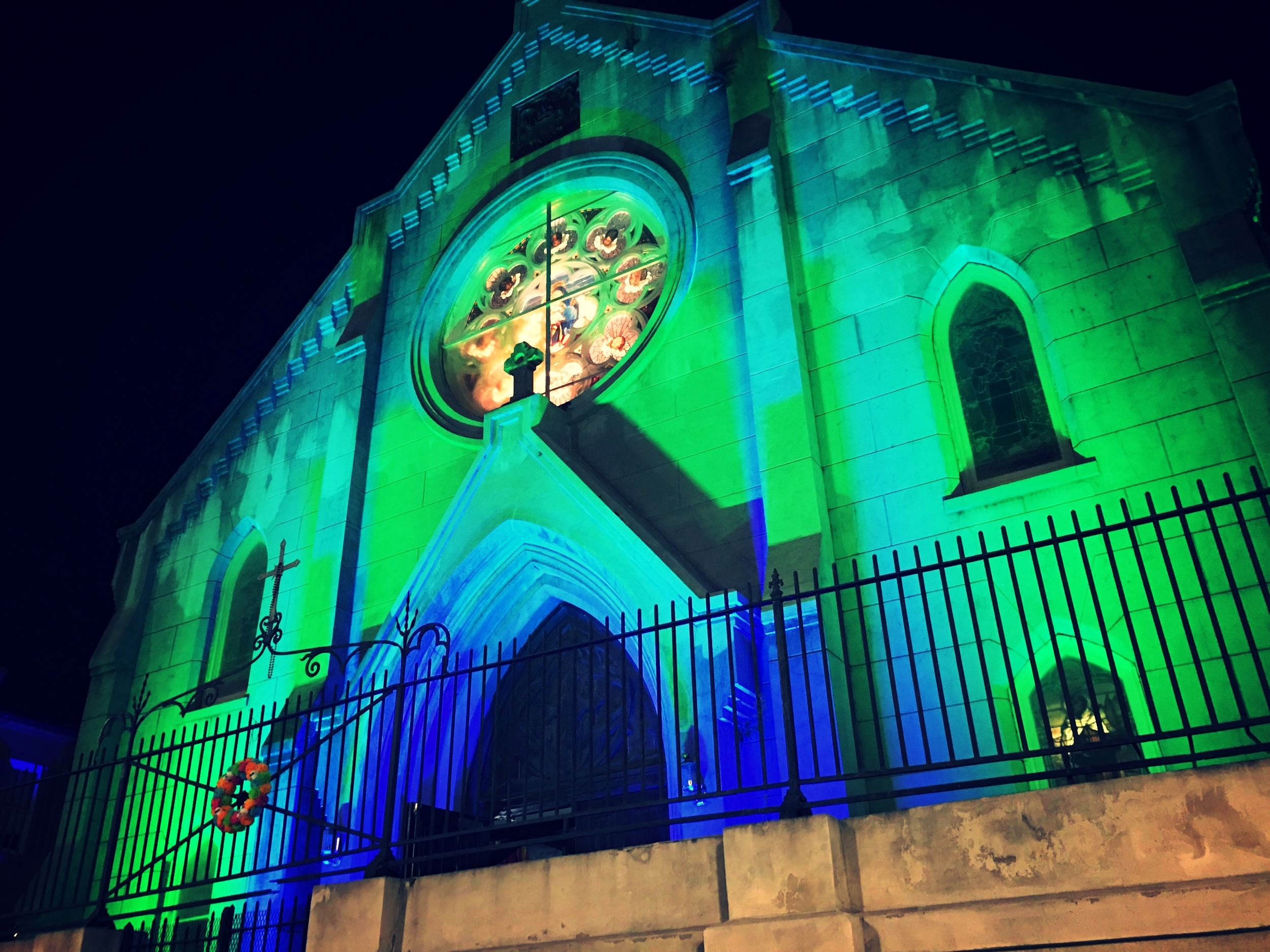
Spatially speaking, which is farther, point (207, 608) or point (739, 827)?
point (207, 608)

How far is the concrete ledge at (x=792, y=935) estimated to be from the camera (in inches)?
208

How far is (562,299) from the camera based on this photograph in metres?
15.0

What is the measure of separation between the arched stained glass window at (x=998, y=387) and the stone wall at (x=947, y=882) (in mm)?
5485

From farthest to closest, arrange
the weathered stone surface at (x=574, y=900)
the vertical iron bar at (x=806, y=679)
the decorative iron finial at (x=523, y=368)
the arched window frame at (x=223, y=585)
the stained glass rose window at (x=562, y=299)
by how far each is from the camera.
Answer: the arched window frame at (x=223, y=585) → the stained glass rose window at (x=562, y=299) → the decorative iron finial at (x=523, y=368) → the weathered stone surface at (x=574, y=900) → the vertical iron bar at (x=806, y=679)

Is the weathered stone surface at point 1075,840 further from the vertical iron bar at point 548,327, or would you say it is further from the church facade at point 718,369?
the vertical iron bar at point 548,327

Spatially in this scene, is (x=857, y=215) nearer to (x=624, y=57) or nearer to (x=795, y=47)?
(x=795, y=47)

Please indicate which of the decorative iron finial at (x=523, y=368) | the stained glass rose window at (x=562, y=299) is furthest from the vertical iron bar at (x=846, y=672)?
the stained glass rose window at (x=562, y=299)

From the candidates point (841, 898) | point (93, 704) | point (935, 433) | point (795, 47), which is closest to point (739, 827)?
point (841, 898)

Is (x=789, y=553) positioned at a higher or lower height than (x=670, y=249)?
lower

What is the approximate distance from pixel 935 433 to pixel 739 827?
580cm

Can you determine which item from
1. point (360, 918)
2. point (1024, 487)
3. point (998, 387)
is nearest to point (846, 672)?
point (360, 918)

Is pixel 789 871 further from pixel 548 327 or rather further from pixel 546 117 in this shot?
pixel 546 117

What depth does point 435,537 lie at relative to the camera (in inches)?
485

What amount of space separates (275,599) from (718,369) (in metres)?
6.70
